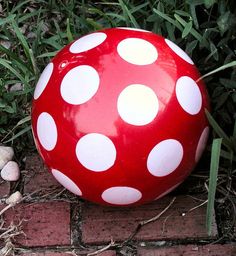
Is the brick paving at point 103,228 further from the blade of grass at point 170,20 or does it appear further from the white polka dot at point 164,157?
the blade of grass at point 170,20

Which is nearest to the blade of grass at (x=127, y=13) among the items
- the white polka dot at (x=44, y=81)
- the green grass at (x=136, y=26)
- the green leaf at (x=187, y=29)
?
the green grass at (x=136, y=26)

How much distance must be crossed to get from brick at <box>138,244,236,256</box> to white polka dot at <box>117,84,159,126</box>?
43 centimetres

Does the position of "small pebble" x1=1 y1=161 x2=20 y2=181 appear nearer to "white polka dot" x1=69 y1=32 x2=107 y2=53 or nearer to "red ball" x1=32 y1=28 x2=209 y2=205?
"red ball" x1=32 y1=28 x2=209 y2=205

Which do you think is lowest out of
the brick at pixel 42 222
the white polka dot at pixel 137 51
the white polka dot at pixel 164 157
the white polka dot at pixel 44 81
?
the brick at pixel 42 222

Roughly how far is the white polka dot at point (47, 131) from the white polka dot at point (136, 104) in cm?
21

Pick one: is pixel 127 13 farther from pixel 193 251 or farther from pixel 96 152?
pixel 193 251

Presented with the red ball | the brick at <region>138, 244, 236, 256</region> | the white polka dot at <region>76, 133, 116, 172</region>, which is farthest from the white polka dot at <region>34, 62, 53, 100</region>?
the brick at <region>138, 244, 236, 256</region>

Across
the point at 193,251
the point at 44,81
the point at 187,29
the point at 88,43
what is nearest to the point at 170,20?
the point at 187,29

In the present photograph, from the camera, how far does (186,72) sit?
1.95m

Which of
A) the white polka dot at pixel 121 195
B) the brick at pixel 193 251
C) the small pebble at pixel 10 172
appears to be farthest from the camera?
the small pebble at pixel 10 172

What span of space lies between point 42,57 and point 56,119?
58 cm

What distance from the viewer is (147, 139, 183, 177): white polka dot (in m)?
1.87

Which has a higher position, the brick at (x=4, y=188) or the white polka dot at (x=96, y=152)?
the white polka dot at (x=96, y=152)

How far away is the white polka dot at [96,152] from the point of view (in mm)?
1834
